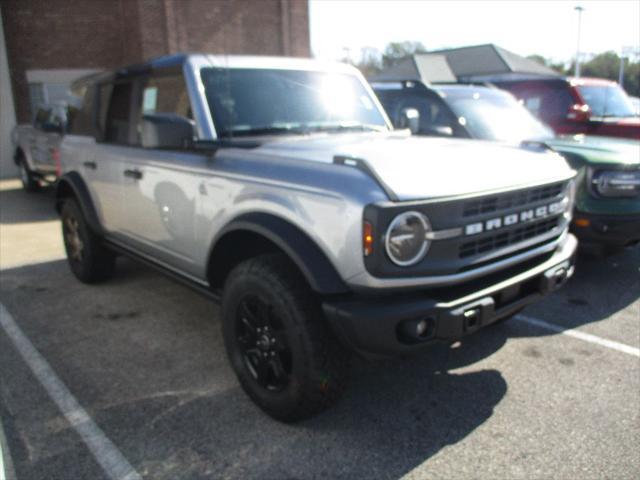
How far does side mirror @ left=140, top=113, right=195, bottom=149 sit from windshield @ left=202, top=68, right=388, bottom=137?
0.24 m

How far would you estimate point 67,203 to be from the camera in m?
5.44

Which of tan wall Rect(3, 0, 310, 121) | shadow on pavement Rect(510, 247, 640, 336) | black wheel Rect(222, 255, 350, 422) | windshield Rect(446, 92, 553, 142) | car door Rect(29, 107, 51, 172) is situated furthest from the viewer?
tan wall Rect(3, 0, 310, 121)

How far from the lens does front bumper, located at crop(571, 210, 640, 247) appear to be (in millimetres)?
4906

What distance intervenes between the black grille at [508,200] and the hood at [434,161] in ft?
0.16

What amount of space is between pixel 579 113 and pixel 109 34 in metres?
14.4

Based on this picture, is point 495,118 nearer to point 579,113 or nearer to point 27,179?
point 579,113

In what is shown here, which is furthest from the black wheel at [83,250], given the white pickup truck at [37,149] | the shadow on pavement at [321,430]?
the white pickup truck at [37,149]

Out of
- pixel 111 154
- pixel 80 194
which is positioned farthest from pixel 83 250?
pixel 111 154

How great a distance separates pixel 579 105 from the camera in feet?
25.7

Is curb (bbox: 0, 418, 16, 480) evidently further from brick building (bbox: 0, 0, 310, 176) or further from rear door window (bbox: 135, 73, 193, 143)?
brick building (bbox: 0, 0, 310, 176)

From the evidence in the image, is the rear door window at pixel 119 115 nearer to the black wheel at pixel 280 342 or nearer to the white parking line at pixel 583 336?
the black wheel at pixel 280 342

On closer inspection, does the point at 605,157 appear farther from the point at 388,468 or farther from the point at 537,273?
the point at 388,468

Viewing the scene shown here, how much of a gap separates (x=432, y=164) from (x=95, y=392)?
2337 mm

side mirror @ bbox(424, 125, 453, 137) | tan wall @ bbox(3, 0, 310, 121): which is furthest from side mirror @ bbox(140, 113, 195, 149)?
tan wall @ bbox(3, 0, 310, 121)
